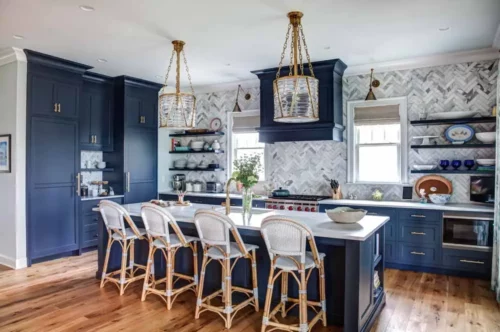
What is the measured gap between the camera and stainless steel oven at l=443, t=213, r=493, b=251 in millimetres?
4445

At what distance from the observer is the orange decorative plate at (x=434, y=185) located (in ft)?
16.8

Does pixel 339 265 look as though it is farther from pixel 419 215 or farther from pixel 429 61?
pixel 429 61

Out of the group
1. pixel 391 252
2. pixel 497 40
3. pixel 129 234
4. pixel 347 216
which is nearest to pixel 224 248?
pixel 347 216

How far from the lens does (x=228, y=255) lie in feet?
10.5

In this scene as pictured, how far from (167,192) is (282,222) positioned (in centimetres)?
465

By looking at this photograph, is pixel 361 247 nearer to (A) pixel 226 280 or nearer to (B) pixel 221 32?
(A) pixel 226 280

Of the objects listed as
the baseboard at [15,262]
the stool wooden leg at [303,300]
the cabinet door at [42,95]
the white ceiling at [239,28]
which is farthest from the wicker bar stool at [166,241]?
the cabinet door at [42,95]

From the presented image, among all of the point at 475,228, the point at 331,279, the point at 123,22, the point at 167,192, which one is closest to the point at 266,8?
the point at 123,22

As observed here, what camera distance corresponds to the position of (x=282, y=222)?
2809 millimetres

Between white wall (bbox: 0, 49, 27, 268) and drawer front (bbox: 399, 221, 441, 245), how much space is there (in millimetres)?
5026

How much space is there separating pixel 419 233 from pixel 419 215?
0.76 feet

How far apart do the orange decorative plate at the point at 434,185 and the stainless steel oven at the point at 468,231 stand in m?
0.60

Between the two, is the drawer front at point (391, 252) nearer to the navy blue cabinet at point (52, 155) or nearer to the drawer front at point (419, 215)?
the drawer front at point (419, 215)

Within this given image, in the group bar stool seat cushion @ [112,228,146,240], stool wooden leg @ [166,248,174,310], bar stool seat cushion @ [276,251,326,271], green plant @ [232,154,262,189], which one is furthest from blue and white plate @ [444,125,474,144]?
bar stool seat cushion @ [112,228,146,240]
